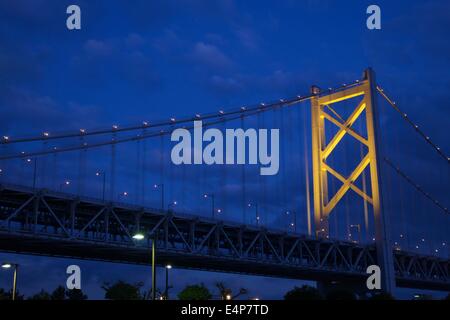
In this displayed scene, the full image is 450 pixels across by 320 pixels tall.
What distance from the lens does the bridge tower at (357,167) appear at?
3123 inches

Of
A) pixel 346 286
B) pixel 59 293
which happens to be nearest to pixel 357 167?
pixel 346 286

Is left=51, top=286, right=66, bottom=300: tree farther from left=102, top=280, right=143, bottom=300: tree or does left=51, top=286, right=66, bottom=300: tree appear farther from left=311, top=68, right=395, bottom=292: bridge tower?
left=311, top=68, right=395, bottom=292: bridge tower

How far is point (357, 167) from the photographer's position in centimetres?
8350

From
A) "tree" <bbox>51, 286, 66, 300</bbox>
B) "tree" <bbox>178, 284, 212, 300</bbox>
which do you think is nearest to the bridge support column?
"tree" <bbox>178, 284, 212, 300</bbox>

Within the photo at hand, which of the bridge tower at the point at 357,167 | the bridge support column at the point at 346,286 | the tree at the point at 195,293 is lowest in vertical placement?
the tree at the point at 195,293

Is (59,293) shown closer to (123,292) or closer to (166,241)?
(123,292)

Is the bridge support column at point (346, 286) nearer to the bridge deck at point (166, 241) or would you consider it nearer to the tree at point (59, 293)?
the bridge deck at point (166, 241)

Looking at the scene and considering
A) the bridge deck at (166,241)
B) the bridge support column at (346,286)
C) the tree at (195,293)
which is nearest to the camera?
the bridge deck at (166,241)

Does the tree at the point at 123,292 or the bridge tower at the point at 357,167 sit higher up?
the bridge tower at the point at 357,167

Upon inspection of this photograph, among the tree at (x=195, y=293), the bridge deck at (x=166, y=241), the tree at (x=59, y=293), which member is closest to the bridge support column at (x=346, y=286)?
the bridge deck at (x=166, y=241)

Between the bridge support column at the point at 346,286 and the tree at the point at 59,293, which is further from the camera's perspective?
the bridge support column at the point at 346,286

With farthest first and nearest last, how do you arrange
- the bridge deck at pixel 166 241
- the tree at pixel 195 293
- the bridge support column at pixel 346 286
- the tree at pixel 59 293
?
the bridge support column at pixel 346 286 < the tree at pixel 59 293 < the tree at pixel 195 293 < the bridge deck at pixel 166 241
